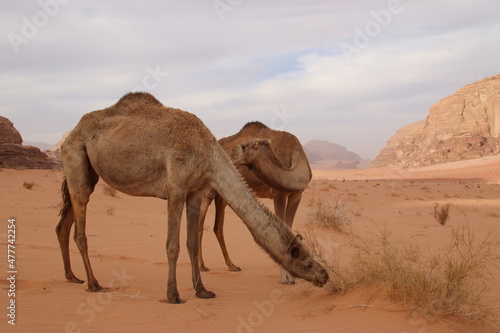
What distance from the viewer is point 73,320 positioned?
4.92m

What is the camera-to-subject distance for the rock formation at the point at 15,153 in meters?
36.0

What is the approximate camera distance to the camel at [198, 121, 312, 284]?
740 cm

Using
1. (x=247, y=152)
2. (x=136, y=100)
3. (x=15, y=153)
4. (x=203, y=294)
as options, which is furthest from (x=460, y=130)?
(x=203, y=294)

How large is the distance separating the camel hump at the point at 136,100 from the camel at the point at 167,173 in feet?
0.05

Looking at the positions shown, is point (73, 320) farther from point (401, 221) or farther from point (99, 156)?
point (401, 221)

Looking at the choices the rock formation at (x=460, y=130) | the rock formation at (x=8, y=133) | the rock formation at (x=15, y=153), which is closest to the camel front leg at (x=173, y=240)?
the rock formation at (x=15, y=153)

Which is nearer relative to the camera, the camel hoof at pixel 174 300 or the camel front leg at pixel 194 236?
the camel hoof at pixel 174 300

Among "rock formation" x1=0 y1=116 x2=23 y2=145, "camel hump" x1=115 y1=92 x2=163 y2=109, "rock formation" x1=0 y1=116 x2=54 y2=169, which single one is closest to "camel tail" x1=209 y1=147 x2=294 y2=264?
"camel hump" x1=115 y1=92 x2=163 y2=109

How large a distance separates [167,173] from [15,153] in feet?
116

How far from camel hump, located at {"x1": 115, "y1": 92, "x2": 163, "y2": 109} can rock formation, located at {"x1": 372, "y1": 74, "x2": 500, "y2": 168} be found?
78.5 metres

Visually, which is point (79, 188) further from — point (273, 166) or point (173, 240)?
point (273, 166)

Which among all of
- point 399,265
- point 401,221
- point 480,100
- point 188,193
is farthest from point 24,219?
point 480,100

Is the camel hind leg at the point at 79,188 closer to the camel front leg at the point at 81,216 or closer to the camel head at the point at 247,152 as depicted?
the camel front leg at the point at 81,216

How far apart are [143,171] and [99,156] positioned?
78cm
